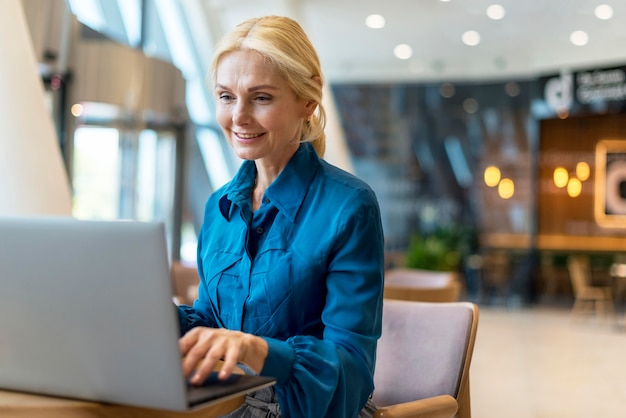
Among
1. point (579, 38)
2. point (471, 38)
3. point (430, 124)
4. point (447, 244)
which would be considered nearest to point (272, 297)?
point (579, 38)

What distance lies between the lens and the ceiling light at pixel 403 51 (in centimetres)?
1296

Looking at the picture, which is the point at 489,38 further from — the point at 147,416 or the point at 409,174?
the point at 147,416

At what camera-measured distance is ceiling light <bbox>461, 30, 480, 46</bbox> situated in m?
11.9

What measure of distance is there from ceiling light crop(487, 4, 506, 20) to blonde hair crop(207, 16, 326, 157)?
936 cm

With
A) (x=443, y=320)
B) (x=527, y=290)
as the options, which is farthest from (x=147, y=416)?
(x=527, y=290)

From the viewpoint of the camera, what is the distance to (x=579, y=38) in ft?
37.9

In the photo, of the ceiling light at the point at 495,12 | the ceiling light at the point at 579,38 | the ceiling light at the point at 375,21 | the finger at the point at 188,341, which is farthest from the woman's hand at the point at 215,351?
the ceiling light at the point at 579,38

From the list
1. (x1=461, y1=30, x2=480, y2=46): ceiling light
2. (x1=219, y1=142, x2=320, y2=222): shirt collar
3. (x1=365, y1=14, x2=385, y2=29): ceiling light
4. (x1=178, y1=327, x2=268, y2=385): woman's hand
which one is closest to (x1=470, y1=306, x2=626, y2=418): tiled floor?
(x1=219, y1=142, x2=320, y2=222): shirt collar

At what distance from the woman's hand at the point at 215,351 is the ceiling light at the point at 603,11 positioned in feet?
31.9

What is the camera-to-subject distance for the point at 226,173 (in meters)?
12.0

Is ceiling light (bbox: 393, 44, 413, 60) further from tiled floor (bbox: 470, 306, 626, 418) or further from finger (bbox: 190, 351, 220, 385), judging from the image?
finger (bbox: 190, 351, 220, 385)

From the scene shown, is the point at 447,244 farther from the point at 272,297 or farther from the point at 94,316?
the point at 94,316

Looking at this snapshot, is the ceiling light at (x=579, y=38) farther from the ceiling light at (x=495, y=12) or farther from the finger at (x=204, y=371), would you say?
the finger at (x=204, y=371)

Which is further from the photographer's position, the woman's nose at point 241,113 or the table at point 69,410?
the woman's nose at point 241,113
